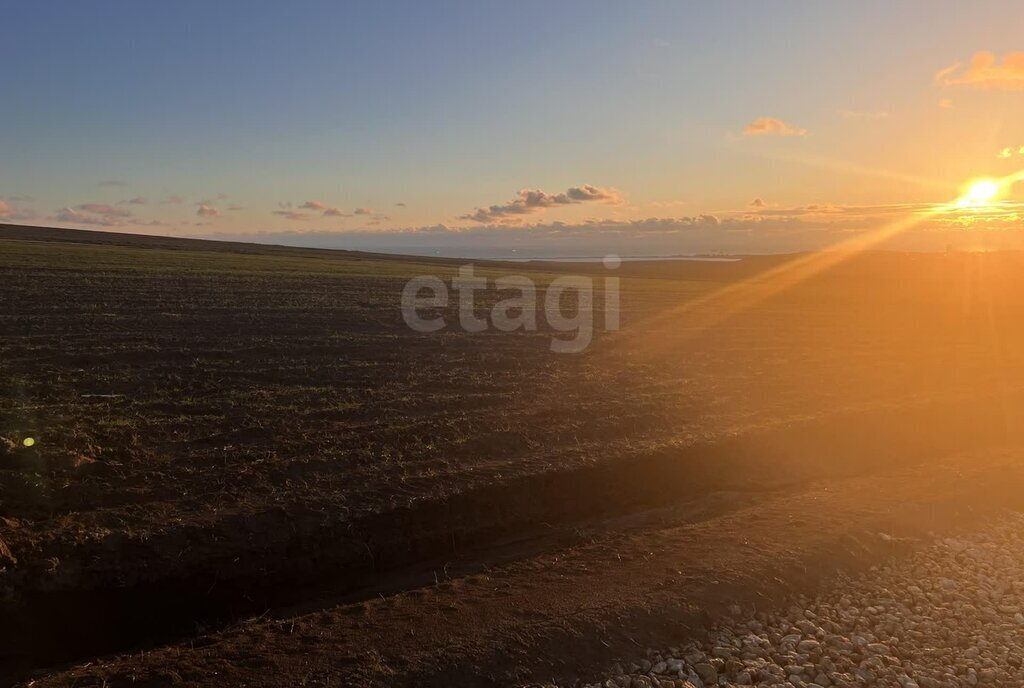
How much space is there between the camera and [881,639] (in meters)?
9.82

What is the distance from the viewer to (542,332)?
30797 mm

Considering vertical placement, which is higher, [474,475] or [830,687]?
[474,475]

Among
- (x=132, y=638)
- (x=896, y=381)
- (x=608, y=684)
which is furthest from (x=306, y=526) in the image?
(x=896, y=381)

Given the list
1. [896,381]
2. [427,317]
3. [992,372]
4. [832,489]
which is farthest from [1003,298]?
[832,489]

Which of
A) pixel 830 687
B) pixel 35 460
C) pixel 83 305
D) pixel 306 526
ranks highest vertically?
pixel 83 305

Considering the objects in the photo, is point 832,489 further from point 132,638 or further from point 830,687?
point 132,638

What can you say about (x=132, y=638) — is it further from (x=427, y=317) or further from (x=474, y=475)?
(x=427, y=317)

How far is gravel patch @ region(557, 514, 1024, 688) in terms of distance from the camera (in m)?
8.86

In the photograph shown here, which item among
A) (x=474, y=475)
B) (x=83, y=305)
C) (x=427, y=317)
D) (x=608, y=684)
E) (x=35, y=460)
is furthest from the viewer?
(x=427, y=317)

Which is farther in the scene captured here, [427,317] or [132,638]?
[427,317]

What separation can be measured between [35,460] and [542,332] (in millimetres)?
20893

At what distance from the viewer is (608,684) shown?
8477 mm

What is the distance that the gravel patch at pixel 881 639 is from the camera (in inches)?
349

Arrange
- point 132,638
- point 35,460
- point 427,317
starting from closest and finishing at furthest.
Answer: point 132,638 → point 35,460 → point 427,317
